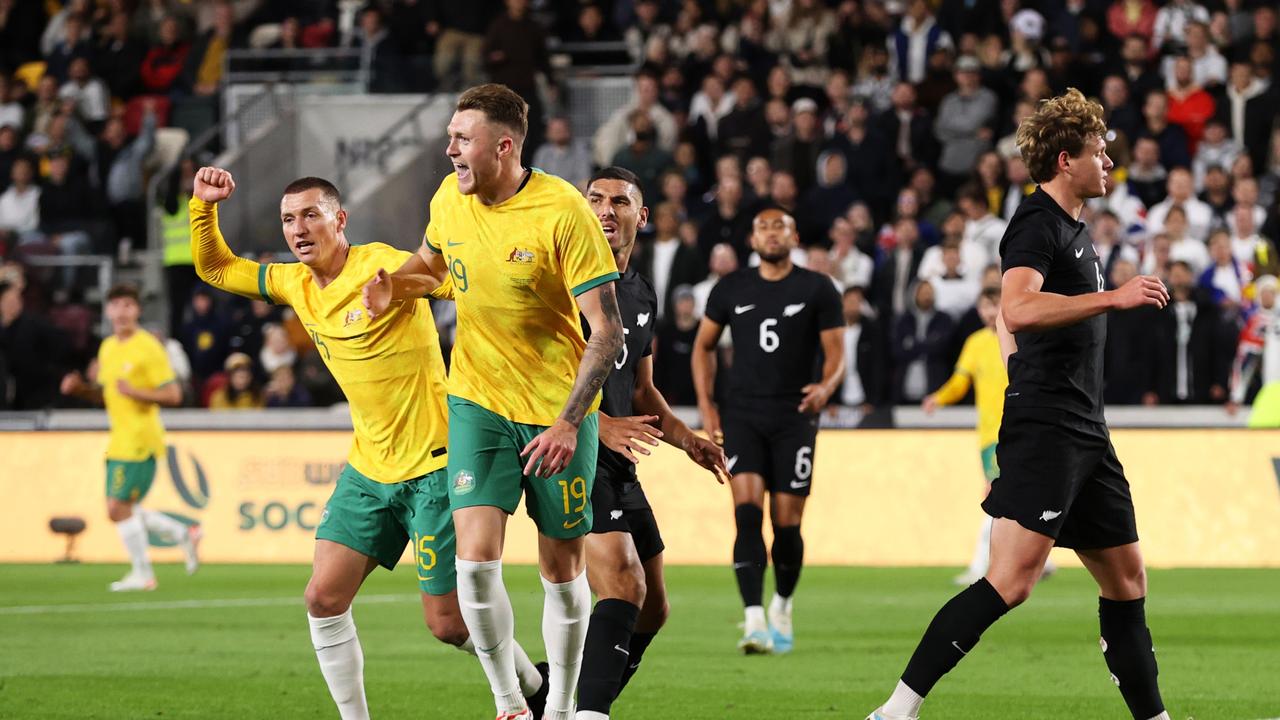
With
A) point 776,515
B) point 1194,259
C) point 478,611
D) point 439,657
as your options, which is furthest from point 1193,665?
point 1194,259

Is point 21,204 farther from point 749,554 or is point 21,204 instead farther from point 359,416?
point 359,416

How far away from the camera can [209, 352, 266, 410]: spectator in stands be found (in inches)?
799

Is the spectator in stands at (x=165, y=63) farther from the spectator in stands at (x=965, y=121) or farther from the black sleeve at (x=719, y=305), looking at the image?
the black sleeve at (x=719, y=305)

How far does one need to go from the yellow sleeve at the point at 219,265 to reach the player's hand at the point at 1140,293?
3.41 m

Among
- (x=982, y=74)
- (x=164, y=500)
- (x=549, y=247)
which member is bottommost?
(x=164, y=500)

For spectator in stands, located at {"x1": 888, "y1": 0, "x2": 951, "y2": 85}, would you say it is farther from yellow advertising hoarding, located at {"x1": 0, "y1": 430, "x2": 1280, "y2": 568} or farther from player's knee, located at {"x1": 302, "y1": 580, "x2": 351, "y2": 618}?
player's knee, located at {"x1": 302, "y1": 580, "x2": 351, "y2": 618}

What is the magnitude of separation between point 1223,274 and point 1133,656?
12.2m

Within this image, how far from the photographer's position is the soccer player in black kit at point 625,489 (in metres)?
7.04

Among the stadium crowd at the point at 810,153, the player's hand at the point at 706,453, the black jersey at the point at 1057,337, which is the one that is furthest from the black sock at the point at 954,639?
the stadium crowd at the point at 810,153

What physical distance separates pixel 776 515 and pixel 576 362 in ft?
14.1

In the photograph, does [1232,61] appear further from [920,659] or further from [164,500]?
[920,659]

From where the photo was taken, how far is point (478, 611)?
22.5 feet

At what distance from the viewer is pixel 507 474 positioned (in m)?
6.85

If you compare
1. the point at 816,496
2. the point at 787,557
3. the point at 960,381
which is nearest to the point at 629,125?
the point at 816,496
